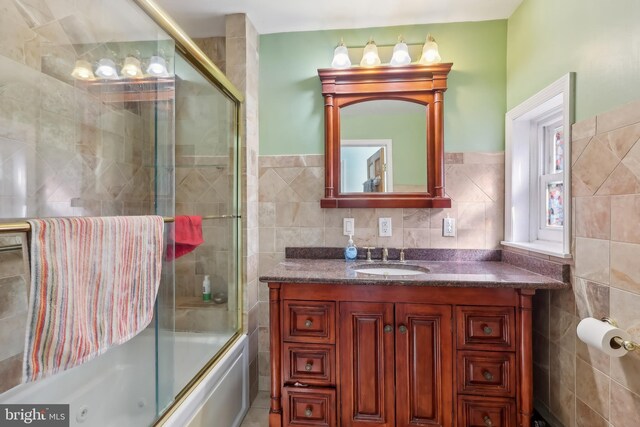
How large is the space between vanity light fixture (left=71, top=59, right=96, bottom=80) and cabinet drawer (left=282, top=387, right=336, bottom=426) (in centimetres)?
181

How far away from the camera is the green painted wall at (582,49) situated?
1067mm

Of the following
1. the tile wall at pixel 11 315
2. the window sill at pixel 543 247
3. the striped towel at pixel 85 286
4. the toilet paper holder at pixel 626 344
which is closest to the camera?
the striped towel at pixel 85 286

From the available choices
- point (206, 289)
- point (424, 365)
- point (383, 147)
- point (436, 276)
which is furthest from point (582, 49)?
point (206, 289)

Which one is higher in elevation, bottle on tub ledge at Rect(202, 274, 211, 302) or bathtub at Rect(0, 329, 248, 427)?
bottle on tub ledge at Rect(202, 274, 211, 302)

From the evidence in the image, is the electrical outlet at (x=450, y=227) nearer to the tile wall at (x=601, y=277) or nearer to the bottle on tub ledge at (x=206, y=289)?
the tile wall at (x=601, y=277)

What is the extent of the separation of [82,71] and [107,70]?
115mm

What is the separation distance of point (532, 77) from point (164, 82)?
6.08ft

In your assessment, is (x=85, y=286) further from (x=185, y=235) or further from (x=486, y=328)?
(x=486, y=328)

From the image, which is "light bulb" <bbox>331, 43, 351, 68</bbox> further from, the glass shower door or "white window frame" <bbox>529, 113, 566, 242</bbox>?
"white window frame" <bbox>529, 113, 566, 242</bbox>

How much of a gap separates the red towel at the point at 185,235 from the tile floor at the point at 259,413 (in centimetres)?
108

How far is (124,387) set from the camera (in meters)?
1.32

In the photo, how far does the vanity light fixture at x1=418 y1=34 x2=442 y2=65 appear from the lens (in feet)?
6.00

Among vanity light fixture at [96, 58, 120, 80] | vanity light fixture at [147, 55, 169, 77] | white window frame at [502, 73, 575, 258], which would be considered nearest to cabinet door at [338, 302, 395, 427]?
white window frame at [502, 73, 575, 258]

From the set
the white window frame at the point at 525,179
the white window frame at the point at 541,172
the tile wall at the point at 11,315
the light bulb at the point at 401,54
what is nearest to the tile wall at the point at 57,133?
the tile wall at the point at 11,315
